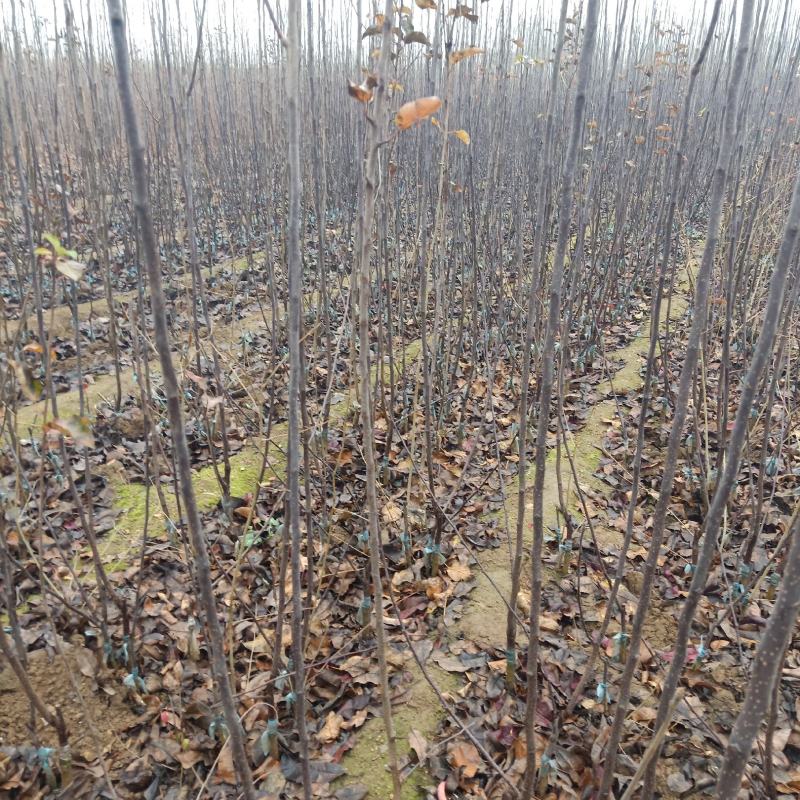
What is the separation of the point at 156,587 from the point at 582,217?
6.55 ft

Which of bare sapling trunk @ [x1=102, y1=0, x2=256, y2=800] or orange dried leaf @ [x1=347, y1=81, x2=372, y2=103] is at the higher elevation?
orange dried leaf @ [x1=347, y1=81, x2=372, y2=103]

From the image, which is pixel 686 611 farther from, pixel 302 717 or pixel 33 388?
pixel 33 388

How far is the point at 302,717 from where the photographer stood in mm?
986

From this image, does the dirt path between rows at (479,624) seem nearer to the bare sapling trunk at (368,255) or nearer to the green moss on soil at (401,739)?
the green moss on soil at (401,739)

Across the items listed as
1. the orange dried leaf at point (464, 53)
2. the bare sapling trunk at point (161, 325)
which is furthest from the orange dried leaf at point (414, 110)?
the orange dried leaf at point (464, 53)

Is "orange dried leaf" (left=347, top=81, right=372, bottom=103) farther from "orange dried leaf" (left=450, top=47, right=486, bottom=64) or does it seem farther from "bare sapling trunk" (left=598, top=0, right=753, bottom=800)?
"orange dried leaf" (left=450, top=47, right=486, bottom=64)

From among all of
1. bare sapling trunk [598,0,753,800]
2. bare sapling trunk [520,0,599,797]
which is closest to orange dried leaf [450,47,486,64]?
bare sapling trunk [520,0,599,797]

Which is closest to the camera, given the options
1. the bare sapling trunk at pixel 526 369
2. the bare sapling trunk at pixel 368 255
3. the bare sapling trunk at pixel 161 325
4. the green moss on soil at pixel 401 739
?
the bare sapling trunk at pixel 161 325

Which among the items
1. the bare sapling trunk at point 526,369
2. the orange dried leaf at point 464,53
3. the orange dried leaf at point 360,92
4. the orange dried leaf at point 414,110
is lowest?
the bare sapling trunk at point 526,369

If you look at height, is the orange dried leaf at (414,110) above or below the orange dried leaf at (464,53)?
below

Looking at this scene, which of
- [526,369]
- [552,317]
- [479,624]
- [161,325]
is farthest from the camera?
[479,624]

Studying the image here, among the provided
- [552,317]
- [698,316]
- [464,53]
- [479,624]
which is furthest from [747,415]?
[479,624]

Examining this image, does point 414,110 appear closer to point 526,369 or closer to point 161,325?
point 161,325

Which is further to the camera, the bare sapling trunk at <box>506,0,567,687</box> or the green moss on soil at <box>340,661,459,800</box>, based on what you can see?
the green moss on soil at <box>340,661,459,800</box>
